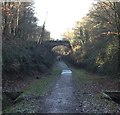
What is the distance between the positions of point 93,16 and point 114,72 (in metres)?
7.90

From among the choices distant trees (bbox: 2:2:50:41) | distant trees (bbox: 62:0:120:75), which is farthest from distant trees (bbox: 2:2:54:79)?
distant trees (bbox: 62:0:120:75)

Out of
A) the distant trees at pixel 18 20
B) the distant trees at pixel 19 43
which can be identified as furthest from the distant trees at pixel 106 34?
the distant trees at pixel 18 20

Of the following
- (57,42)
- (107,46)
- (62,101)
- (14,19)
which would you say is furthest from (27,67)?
(57,42)

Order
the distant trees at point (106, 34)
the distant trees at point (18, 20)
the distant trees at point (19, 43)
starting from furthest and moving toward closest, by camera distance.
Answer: the distant trees at point (18, 20) → the distant trees at point (106, 34) → the distant trees at point (19, 43)

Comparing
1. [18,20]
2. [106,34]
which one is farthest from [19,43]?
[106,34]

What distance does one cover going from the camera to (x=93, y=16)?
128 ft

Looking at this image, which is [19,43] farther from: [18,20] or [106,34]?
[106,34]

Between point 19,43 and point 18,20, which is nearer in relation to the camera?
point 19,43

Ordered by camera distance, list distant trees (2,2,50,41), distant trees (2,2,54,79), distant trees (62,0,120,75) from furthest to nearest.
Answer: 1. distant trees (2,2,50,41)
2. distant trees (62,0,120,75)
3. distant trees (2,2,54,79)

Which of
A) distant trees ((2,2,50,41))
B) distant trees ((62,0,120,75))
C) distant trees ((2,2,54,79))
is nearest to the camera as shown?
distant trees ((2,2,54,79))

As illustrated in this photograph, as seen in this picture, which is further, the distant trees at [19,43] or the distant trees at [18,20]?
the distant trees at [18,20]

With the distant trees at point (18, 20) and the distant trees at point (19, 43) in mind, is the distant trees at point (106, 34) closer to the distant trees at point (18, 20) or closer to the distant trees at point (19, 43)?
the distant trees at point (19, 43)

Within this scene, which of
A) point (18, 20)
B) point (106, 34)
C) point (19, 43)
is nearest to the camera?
point (106, 34)

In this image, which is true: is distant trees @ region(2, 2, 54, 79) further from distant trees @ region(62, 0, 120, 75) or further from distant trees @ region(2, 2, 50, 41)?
distant trees @ region(62, 0, 120, 75)
